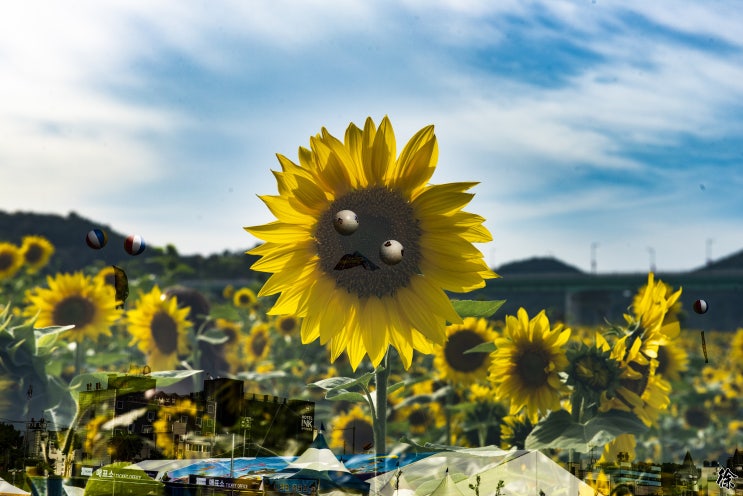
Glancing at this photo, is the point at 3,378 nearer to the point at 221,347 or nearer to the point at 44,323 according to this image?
the point at 44,323

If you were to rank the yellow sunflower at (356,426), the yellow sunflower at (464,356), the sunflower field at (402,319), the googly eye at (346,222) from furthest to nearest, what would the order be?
the yellow sunflower at (356,426)
the yellow sunflower at (464,356)
the sunflower field at (402,319)
the googly eye at (346,222)

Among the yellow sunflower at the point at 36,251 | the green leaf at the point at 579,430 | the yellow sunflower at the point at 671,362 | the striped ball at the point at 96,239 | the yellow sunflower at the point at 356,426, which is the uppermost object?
the yellow sunflower at the point at 36,251

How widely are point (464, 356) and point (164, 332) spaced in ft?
7.76

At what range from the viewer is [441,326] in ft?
9.16

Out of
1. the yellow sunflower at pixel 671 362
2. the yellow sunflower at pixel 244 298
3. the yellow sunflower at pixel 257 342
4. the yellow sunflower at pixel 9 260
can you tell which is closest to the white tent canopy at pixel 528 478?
the yellow sunflower at pixel 671 362

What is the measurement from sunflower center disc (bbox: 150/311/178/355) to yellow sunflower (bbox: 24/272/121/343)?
38 centimetres

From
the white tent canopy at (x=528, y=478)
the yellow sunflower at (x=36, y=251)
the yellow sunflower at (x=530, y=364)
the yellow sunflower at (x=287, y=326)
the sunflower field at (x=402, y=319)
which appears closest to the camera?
the white tent canopy at (x=528, y=478)

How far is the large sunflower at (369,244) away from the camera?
2777 millimetres

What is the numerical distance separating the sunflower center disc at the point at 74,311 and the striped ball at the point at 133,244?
3538 millimetres

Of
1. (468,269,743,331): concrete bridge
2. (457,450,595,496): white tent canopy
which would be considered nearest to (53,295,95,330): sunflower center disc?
(457,450,595,496): white tent canopy

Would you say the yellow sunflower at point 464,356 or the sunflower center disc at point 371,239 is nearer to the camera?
the sunflower center disc at point 371,239

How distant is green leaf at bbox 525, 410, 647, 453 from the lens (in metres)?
2.77

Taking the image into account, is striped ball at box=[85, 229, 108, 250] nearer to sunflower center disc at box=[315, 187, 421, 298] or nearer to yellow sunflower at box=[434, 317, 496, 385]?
sunflower center disc at box=[315, 187, 421, 298]

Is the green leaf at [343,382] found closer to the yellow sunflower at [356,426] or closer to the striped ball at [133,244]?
the striped ball at [133,244]
